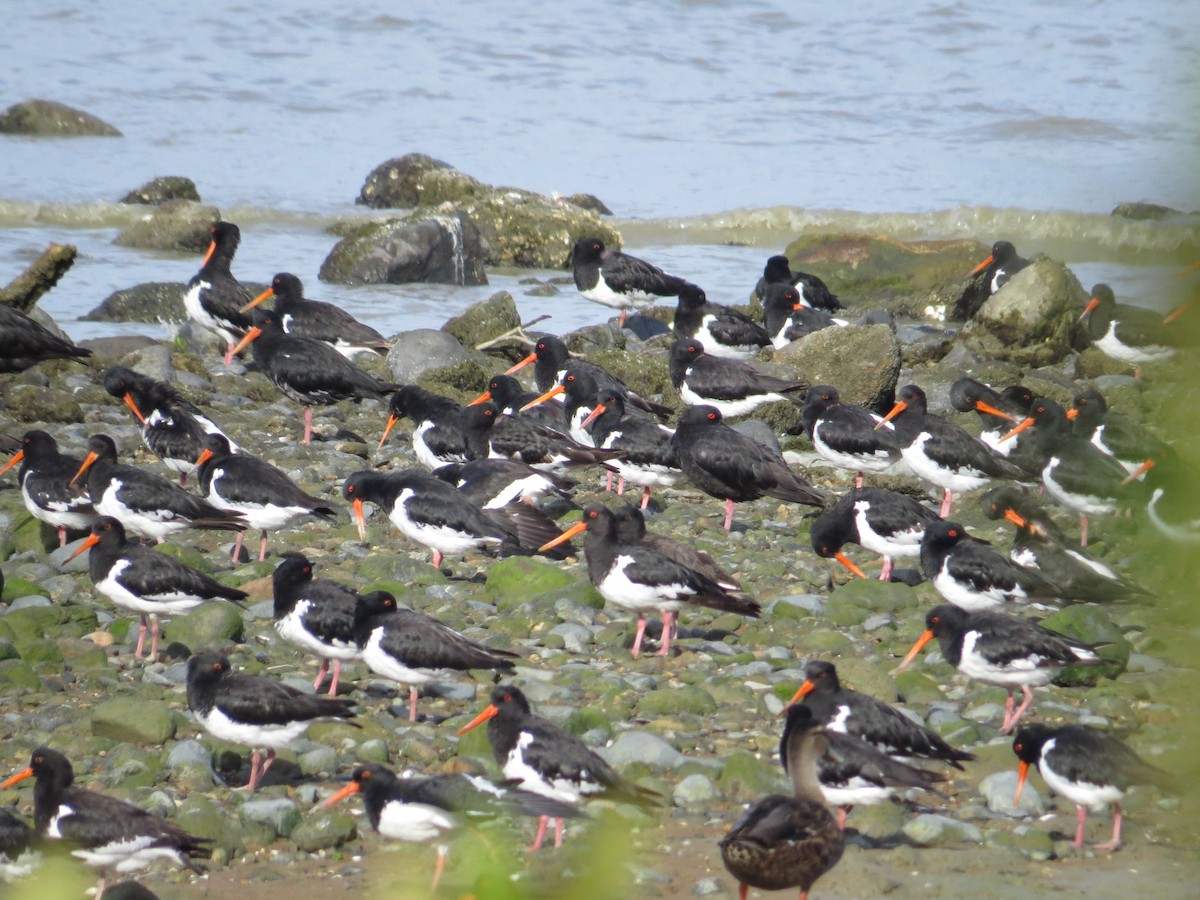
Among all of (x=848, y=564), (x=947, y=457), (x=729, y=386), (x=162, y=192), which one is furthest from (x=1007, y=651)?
(x=162, y=192)

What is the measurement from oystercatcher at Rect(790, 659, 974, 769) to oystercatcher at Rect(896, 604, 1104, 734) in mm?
582

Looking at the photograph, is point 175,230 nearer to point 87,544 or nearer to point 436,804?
point 87,544

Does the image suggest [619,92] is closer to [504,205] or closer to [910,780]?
[504,205]

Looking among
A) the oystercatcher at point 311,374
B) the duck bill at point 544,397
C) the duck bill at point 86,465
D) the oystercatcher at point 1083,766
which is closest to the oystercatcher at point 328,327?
the oystercatcher at point 311,374

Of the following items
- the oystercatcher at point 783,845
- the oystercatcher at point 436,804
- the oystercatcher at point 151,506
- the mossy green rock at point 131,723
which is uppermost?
the oystercatcher at point 783,845

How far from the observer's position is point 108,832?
4.54m

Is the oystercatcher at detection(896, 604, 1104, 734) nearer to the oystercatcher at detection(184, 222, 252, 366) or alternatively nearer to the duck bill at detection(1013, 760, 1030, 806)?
the duck bill at detection(1013, 760, 1030, 806)

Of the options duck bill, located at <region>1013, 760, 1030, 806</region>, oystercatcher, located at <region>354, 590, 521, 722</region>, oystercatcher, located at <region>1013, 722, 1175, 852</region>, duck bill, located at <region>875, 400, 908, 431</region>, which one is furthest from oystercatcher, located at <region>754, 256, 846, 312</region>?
oystercatcher, located at <region>1013, 722, 1175, 852</region>

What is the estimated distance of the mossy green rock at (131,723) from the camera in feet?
18.3

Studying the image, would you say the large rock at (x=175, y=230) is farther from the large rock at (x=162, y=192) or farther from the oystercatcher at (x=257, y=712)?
the oystercatcher at (x=257, y=712)

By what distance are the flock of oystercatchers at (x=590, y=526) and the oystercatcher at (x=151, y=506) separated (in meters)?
0.01

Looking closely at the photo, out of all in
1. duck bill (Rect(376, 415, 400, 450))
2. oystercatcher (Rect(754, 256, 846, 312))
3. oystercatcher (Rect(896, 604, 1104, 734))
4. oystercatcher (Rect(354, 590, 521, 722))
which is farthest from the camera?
oystercatcher (Rect(754, 256, 846, 312))

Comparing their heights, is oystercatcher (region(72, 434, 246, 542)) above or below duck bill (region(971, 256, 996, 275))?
below

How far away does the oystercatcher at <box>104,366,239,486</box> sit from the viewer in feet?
29.6
